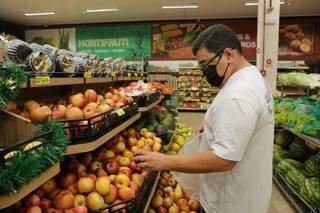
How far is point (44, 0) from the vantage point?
8.76 meters

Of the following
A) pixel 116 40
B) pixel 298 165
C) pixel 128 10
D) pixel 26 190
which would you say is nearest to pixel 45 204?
pixel 26 190

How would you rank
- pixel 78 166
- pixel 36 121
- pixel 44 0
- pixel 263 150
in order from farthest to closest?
pixel 44 0 → pixel 78 166 → pixel 263 150 → pixel 36 121

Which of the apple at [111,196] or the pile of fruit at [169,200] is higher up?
the apple at [111,196]

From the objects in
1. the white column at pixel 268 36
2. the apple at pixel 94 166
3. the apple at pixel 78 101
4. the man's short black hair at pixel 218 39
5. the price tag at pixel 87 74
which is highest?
the white column at pixel 268 36

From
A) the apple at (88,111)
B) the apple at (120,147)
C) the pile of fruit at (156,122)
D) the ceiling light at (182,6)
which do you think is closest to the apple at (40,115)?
the apple at (88,111)

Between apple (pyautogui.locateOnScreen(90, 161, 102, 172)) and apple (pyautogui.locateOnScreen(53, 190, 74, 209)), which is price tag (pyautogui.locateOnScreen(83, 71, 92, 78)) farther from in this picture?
apple (pyautogui.locateOnScreen(53, 190, 74, 209))

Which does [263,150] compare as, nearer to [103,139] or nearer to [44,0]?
[103,139]

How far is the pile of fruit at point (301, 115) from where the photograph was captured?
122 inches

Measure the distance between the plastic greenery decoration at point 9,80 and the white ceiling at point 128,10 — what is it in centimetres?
838

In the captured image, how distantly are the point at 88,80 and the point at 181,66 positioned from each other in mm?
9761

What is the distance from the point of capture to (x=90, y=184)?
67.4 inches

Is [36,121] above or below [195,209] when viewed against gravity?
above

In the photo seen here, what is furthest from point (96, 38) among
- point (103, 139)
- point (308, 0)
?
point (103, 139)

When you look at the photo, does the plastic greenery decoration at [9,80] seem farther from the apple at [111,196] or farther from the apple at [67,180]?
the apple at [111,196]
